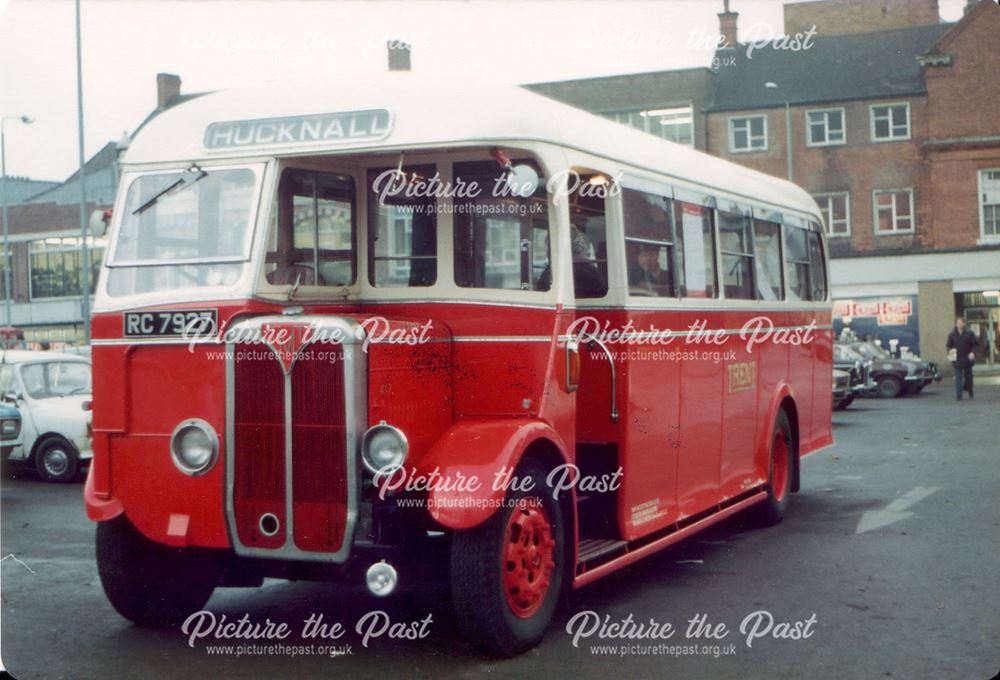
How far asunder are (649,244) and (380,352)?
2.49 m

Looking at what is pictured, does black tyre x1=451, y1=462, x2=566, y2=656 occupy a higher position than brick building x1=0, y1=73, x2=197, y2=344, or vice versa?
brick building x1=0, y1=73, x2=197, y2=344

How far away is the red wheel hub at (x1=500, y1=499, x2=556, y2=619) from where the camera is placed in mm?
6473

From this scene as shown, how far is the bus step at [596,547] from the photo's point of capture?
728 cm

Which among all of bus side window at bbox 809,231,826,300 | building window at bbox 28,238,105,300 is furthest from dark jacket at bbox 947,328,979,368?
building window at bbox 28,238,105,300

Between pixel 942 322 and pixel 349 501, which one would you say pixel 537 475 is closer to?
pixel 349 501

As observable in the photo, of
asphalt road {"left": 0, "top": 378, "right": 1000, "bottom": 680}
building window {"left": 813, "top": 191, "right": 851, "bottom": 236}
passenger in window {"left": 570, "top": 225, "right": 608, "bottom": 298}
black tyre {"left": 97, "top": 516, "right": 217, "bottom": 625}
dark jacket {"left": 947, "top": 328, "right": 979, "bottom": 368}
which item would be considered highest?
building window {"left": 813, "top": 191, "right": 851, "bottom": 236}

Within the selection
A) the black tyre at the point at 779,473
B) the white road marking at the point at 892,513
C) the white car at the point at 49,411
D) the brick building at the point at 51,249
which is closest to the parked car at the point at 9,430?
the white car at the point at 49,411

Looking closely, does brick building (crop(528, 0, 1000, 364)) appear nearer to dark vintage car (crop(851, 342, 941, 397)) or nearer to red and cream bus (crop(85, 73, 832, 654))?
dark vintage car (crop(851, 342, 941, 397))

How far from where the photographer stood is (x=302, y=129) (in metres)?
6.82

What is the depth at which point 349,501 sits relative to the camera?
6246 millimetres

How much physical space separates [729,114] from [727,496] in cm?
3992

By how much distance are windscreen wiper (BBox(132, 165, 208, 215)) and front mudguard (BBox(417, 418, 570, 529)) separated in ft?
6.56

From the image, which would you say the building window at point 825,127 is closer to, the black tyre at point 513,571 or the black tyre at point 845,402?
the black tyre at point 845,402

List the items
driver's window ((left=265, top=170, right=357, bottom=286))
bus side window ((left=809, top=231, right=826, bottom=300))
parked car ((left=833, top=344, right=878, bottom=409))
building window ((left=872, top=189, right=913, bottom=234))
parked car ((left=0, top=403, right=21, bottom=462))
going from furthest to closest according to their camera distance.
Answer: building window ((left=872, top=189, right=913, bottom=234))
parked car ((left=833, top=344, right=878, bottom=409))
parked car ((left=0, top=403, right=21, bottom=462))
bus side window ((left=809, top=231, right=826, bottom=300))
driver's window ((left=265, top=170, right=357, bottom=286))
